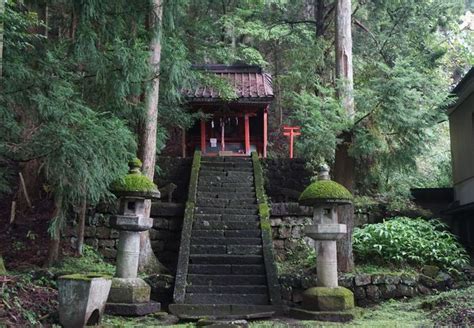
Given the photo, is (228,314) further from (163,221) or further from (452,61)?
(452,61)

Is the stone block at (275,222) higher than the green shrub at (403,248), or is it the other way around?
the stone block at (275,222)

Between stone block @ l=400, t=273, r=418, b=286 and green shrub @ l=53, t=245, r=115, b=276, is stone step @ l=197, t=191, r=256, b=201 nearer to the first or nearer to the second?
green shrub @ l=53, t=245, r=115, b=276

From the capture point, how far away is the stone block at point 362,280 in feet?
27.7

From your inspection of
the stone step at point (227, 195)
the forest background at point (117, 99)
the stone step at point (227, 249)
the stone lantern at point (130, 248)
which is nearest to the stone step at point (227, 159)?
the forest background at point (117, 99)

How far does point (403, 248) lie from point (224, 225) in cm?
388

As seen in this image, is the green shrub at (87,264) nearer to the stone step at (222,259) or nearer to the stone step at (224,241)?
the stone step at (222,259)

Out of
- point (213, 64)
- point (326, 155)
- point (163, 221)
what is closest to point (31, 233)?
point (163, 221)

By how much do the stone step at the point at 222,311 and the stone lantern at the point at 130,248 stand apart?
Answer: 406 millimetres

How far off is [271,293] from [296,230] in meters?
3.16

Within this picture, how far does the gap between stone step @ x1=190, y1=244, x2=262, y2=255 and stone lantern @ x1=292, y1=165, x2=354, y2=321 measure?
7.36 ft

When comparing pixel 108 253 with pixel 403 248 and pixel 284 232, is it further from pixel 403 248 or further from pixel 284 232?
pixel 403 248

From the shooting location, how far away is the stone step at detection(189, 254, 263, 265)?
9.12 meters

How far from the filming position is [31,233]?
33.1 ft

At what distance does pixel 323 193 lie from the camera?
7.37 meters
